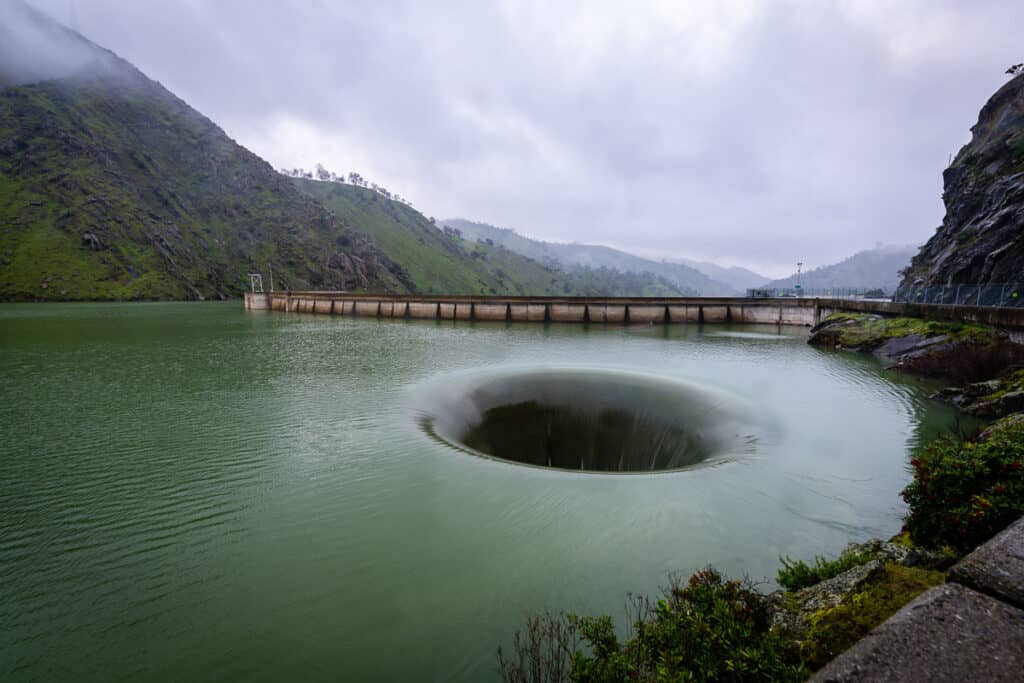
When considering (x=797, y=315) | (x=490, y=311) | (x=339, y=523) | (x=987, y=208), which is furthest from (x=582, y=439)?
(x=987, y=208)

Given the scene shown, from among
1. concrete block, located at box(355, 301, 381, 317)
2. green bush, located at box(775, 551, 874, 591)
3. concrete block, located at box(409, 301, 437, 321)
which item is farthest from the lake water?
concrete block, located at box(355, 301, 381, 317)

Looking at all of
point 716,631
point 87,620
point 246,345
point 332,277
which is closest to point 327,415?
point 87,620

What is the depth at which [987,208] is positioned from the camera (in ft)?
135

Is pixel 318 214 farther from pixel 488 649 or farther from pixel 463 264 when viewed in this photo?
pixel 488 649

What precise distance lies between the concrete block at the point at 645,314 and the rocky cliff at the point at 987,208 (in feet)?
83.6

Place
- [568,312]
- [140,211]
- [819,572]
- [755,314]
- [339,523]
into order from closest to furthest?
[819,572] → [339,523] → [755,314] → [568,312] → [140,211]

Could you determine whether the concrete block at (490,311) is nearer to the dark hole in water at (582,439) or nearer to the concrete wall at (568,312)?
the concrete wall at (568,312)

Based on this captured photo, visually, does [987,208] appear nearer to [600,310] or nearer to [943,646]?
[600,310]

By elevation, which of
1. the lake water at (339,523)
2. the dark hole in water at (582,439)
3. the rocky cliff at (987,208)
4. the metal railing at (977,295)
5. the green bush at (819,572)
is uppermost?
the rocky cliff at (987,208)

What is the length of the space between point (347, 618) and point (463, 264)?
195346 millimetres

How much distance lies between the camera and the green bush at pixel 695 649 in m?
3.47

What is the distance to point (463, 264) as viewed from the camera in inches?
7726

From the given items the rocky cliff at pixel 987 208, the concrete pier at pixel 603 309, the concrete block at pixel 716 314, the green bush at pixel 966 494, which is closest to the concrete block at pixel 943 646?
the green bush at pixel 966 494

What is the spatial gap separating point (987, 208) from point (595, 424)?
168 ft
